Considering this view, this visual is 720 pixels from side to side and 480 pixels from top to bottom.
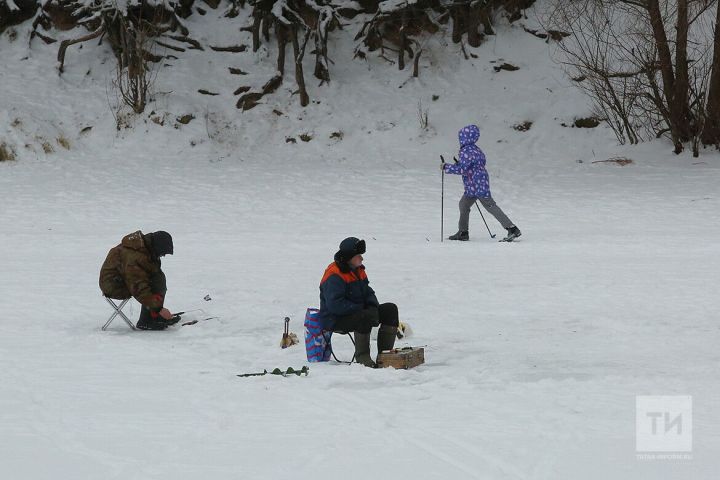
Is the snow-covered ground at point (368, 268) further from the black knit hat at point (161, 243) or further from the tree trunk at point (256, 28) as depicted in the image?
the black knit hat at point (161, 243)

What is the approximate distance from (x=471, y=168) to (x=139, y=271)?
574 cm

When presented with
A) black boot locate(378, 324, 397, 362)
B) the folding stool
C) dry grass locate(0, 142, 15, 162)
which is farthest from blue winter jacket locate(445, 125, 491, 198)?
dry grass locate(0, 142, 15, 162)

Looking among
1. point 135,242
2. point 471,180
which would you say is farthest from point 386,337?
point 471,180

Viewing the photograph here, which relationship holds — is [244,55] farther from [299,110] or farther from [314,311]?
[314,311]

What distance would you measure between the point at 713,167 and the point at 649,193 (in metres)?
2.21

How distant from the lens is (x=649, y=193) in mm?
15492

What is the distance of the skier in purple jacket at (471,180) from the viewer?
12.3m

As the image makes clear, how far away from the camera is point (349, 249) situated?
677cm

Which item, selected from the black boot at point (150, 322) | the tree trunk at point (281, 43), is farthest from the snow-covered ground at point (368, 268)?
the tree trunk at point (281, 43)

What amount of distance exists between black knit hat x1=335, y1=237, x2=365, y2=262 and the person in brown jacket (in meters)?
1.89

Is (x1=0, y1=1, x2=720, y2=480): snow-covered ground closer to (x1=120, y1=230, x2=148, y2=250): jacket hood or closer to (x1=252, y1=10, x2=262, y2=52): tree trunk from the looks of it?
(x1=252, y1=10, x2=262, y2=52): tree trunk

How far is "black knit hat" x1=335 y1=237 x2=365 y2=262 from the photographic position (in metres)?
6.78

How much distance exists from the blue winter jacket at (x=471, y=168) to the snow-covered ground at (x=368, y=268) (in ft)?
2.42

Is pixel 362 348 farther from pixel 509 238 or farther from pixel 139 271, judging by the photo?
pixel 509 238
